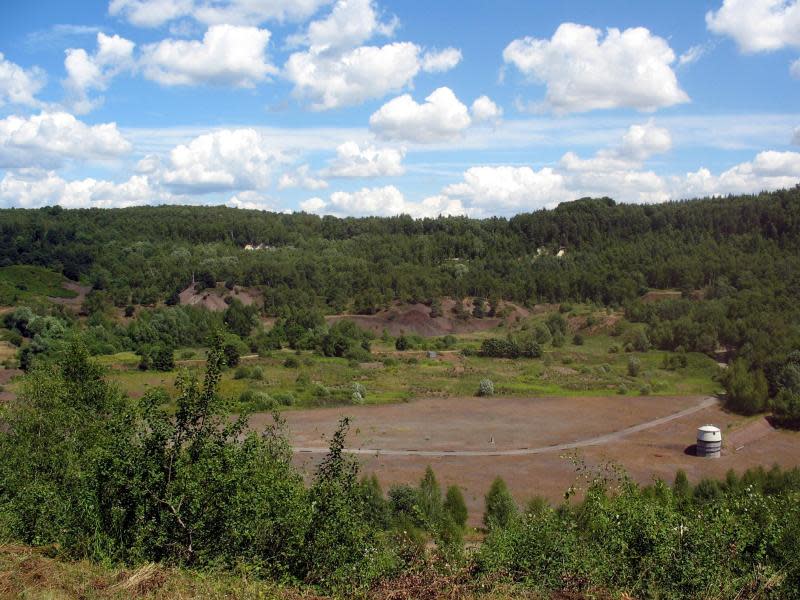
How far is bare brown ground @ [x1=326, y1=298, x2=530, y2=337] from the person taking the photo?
10343 centimetres

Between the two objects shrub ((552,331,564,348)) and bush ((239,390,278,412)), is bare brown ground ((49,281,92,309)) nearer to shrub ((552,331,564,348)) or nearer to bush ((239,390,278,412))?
bush ((239,390,278,412))

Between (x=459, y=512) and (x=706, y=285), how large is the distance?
292ft

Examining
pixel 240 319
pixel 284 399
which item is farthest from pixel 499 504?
pixel 240 319

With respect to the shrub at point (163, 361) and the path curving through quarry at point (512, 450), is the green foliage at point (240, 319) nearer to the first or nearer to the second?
the shrub at point (163, 361)

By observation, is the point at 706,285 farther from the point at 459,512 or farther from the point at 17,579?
the point at 17,579

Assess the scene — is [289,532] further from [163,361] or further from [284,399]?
[163,361]

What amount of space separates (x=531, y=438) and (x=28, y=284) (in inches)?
4035

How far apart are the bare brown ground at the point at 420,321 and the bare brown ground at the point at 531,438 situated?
40586 mm

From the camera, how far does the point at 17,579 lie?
10.1m

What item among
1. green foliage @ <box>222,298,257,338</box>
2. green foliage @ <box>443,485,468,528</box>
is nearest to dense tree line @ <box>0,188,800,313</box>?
green foliage @ <box>222,298,257,338</box>

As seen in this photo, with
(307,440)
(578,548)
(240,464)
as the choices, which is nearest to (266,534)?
(240,464)

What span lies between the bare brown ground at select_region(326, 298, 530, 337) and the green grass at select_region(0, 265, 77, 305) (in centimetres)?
4993

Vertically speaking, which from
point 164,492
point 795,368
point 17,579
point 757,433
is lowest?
point 757,433

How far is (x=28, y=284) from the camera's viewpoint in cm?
11712
